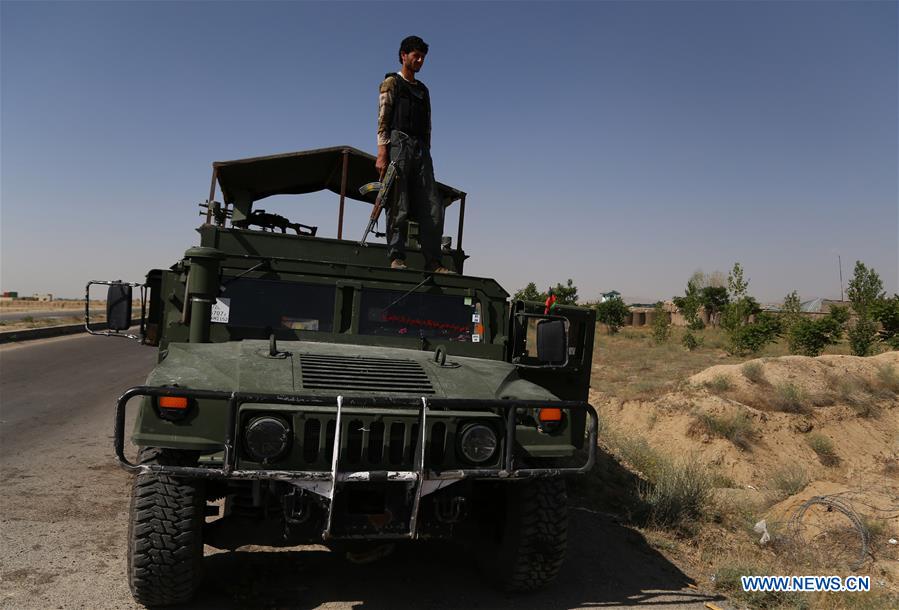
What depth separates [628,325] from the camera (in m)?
50.3

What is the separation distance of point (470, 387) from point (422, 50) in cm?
296

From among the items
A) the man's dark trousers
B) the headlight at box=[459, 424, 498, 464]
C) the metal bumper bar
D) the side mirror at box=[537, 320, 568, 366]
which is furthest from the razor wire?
the man's dark trousers

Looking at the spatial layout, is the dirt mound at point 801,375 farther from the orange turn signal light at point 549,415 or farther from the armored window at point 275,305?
the armored window at point 275,305

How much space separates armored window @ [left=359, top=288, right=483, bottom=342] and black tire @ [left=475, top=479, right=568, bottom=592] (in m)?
1.31

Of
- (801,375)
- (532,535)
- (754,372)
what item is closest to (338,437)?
(532,535)

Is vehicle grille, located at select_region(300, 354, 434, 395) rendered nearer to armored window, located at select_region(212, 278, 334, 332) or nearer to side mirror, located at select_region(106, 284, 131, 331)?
armored window, located at select_region(212, 278, 334, 332)

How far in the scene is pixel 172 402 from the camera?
3127 mm

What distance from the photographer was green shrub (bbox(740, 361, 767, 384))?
12.9 m

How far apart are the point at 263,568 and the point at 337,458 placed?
4.34 feet

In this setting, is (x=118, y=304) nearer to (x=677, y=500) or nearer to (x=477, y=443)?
(x=477, y=443)

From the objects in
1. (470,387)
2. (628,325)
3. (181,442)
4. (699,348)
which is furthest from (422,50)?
(628,325)

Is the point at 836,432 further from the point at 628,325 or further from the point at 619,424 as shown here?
the point at 628,325

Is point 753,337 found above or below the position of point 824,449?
above

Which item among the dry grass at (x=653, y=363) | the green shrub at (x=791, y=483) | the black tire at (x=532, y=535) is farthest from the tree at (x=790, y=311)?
the black tire at (x=532, y=535)
